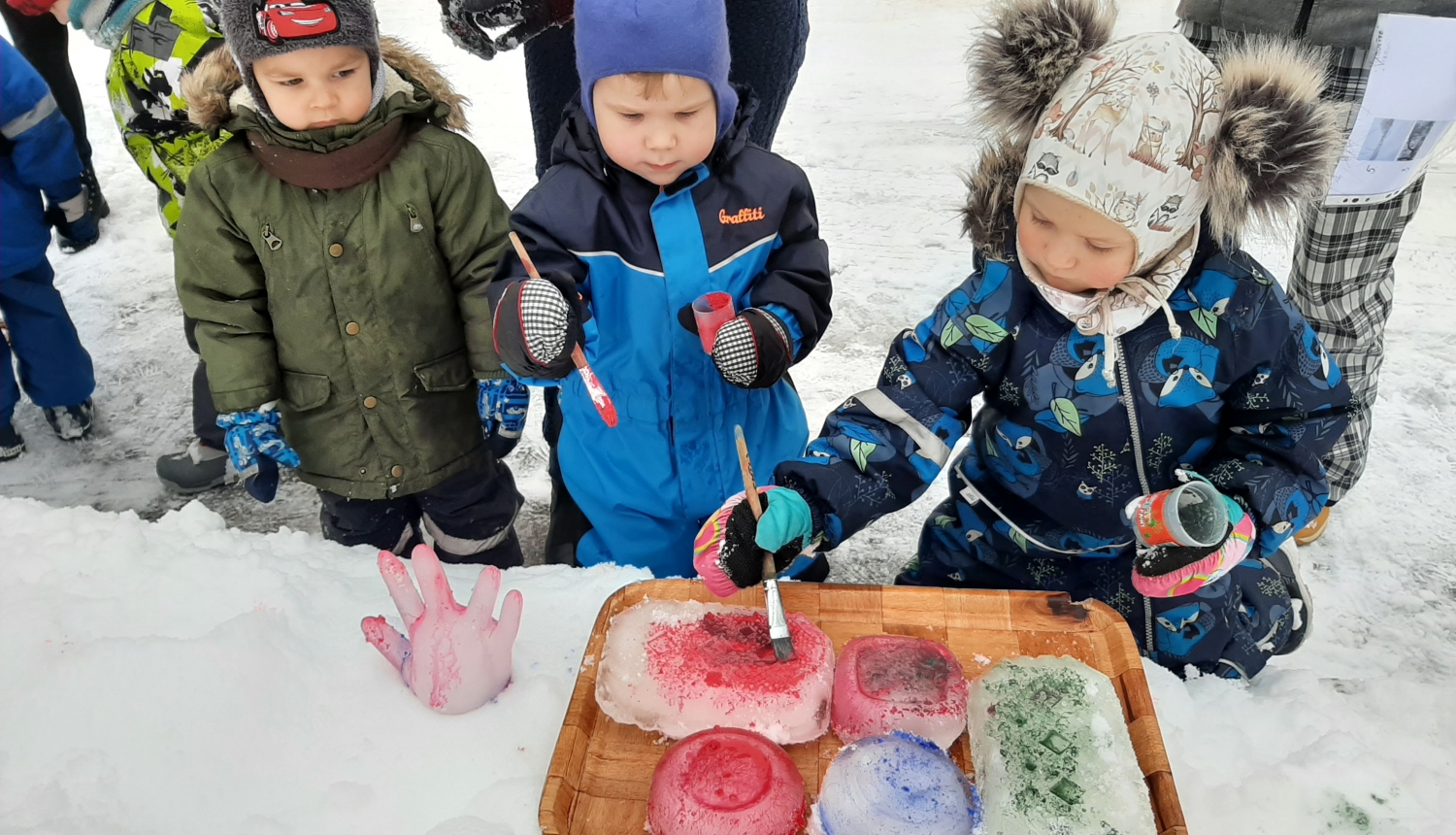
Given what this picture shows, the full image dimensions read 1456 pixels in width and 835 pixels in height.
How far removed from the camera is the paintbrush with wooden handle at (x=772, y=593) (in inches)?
50.1

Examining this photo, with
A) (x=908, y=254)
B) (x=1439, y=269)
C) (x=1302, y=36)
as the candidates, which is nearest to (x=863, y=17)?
(x=908, y=254)

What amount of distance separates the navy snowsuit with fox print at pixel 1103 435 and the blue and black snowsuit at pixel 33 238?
8.26ft

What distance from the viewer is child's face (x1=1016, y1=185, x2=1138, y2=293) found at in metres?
1.37

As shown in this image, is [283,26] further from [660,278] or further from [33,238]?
[33,238]

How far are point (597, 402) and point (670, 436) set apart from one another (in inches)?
10.8

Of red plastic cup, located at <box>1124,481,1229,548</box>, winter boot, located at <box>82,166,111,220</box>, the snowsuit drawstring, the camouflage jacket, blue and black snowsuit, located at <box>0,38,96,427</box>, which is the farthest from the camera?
winter boot, located at <box>82,166,111,220</box>

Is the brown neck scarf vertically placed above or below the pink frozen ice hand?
above

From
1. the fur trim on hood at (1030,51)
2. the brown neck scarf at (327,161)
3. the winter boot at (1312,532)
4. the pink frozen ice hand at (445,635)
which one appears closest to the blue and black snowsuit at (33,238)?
the brown neck scarf at (327,161)

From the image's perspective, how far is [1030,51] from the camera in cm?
138

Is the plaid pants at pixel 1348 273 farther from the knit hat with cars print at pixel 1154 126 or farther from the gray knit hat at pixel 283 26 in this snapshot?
the gray knit hat at pixel 283 26

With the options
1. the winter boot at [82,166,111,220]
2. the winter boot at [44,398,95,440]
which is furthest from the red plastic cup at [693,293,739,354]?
the winter boot at [82,166,111,220]

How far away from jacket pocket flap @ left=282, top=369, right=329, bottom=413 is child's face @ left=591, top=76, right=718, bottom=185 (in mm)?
837

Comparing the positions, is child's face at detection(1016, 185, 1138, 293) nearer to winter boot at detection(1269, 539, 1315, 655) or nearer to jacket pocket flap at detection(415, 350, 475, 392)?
winter boot at detection(1269, 539, 1315, 655)

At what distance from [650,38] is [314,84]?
2.21 ft
